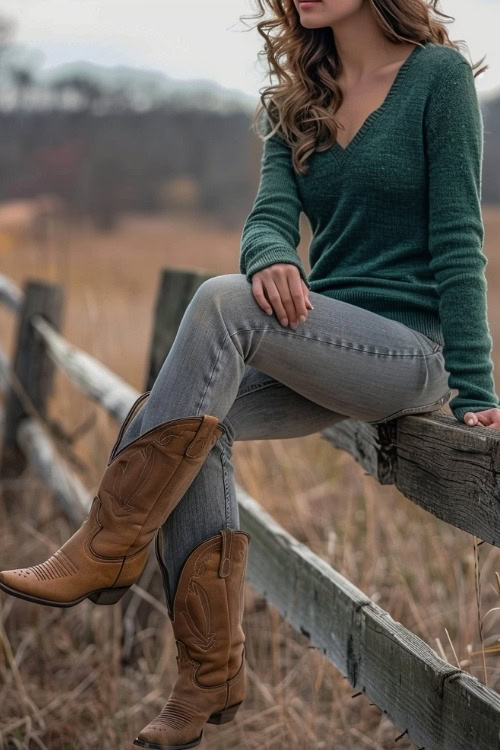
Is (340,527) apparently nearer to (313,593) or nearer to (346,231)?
(313,593)

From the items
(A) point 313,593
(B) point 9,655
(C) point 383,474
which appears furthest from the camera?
(B) point 9,655

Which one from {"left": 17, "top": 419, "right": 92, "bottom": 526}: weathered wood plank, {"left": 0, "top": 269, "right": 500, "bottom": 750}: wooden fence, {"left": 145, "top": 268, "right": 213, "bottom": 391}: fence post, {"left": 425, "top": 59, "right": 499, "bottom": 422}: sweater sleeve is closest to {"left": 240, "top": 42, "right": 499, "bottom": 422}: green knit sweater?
{"left": 425, "top": 59, "right": 499, "bottom": 422}: sweater sleeve

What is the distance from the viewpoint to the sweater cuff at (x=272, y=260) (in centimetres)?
162

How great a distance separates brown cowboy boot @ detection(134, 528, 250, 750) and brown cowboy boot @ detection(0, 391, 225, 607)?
0.35 feet

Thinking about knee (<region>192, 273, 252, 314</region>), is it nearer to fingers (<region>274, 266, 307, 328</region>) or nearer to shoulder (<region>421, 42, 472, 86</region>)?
fingers (<region>274, 266, 307, 328</region>)

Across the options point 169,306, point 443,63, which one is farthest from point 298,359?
point 169,306

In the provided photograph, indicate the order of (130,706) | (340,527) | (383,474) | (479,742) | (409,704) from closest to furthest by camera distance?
1. (479,742)
2. (409,704)
3. (383,474)
4. (130,706)
5. (340,527)

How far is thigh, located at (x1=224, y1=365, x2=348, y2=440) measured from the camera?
175 cm

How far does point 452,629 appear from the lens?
2656 millimetres

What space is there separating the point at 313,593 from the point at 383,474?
316 millimetres

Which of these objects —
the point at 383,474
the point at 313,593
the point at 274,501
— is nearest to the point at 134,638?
the point at 274,501

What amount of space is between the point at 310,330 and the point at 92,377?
170 centimetres

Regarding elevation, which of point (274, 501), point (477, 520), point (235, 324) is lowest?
point (274, 501)

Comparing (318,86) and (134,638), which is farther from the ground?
(318,86)
